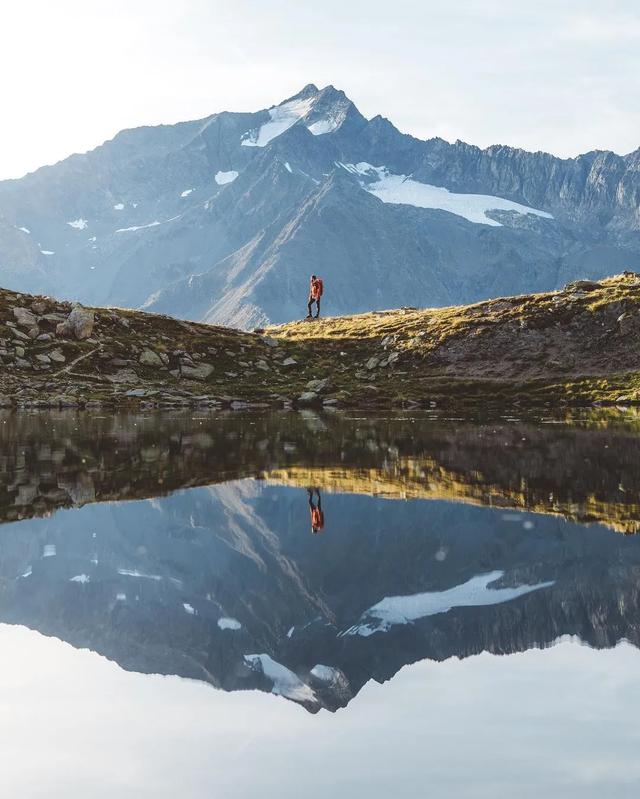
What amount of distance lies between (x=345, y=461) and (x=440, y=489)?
7.40 metres

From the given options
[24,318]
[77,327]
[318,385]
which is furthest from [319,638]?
[24,318]

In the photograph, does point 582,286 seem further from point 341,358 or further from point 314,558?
point 314,558

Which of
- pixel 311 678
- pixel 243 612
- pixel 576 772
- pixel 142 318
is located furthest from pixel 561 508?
pixel 142 318

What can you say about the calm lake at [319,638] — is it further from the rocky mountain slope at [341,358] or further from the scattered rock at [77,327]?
the scattered rock at [77,327]

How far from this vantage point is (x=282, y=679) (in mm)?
10836

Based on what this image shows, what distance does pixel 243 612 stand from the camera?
13336 millimetres

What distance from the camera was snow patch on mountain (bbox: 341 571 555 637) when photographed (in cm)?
1270

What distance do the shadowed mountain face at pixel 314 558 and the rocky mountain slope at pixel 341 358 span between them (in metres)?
32.5

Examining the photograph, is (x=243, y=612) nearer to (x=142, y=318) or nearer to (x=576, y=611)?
(x=576, y=611)

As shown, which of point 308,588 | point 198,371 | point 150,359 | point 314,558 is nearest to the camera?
point 308,588

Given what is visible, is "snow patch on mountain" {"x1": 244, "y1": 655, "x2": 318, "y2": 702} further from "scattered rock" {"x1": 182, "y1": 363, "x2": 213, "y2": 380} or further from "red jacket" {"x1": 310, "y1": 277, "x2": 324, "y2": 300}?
"red jacket" {"x1": 310, "y1": 277, "x2": 324, "y2": 300}

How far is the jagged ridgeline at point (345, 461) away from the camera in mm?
23922

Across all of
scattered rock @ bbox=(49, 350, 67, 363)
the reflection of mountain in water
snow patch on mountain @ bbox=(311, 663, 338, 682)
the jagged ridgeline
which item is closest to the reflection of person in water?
the reflection of mountain in water

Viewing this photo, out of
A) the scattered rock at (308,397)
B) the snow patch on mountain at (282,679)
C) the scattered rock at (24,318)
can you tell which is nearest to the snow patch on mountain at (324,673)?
the snow patch on mountain at (282,679)
